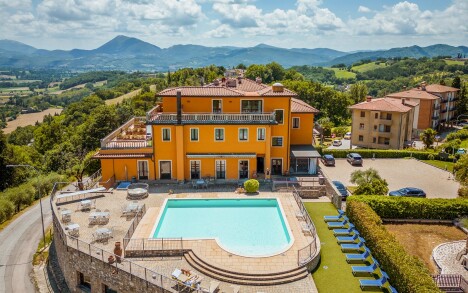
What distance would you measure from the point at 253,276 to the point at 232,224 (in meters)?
7.51

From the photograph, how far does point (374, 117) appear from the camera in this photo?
61.8 m

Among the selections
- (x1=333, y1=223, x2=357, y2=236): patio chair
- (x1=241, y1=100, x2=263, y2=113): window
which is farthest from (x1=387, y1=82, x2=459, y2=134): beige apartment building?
(x1=333, y1=223, x2=357, y2=236): patio chair

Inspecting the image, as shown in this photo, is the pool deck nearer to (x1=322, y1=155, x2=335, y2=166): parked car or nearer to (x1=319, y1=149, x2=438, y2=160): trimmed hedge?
(x1=322, y1=155, x2=335, y2=166): parked car

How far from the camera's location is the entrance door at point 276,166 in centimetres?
3759

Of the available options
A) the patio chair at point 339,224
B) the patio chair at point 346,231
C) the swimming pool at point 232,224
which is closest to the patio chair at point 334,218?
the patio chair at point 339,224

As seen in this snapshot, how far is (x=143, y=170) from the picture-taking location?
3572 centimetres

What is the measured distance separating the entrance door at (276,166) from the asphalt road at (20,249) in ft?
74.4

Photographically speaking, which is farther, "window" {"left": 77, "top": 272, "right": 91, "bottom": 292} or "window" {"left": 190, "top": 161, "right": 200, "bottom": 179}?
"window" {"left": 190, "top": 161, "right": 200, "bottom": 179}

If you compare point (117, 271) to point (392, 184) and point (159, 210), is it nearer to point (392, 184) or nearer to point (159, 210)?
point (159, 210)

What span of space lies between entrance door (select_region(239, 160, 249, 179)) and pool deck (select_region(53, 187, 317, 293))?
12.5 ft

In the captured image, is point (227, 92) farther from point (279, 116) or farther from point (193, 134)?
point (279, 116)

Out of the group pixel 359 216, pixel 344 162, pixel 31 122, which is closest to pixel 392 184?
pixel 344 162

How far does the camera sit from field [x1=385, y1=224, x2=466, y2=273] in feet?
83.8

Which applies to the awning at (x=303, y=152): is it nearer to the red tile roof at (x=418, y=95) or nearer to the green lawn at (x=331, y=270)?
the green lawn at (x=331, y=270)
